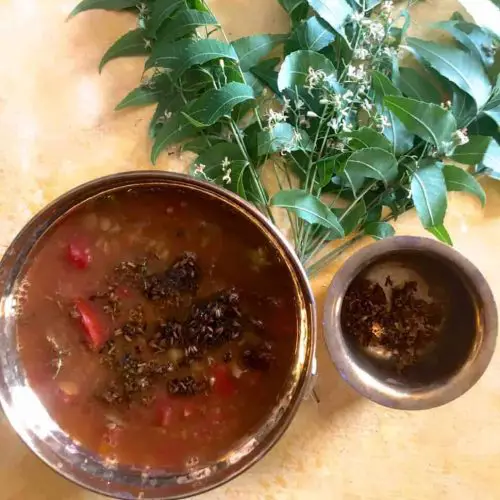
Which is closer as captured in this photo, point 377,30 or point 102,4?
point 377,30

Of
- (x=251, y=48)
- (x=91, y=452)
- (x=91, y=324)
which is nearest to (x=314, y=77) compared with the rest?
(x=251, y=48)

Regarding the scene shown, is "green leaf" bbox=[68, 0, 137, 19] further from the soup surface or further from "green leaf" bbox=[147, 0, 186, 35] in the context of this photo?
the soup surface

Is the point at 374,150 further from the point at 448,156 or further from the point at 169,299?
the point at 169,299

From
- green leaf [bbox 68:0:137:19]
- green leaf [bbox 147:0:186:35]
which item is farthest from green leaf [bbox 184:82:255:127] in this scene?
green leaf [bbox 68:0:137:19]

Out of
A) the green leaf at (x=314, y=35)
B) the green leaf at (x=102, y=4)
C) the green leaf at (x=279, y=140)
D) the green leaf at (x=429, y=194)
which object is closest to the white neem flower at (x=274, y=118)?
the green leaf at (x=279, y=140)

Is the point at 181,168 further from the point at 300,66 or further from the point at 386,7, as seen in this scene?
the point at 386,7

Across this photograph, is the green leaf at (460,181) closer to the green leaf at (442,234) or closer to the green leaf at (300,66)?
the green leaf at (442,234)
